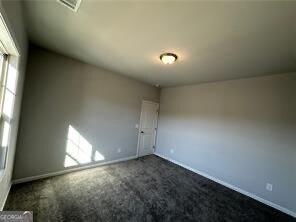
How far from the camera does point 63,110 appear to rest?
9.92 ft

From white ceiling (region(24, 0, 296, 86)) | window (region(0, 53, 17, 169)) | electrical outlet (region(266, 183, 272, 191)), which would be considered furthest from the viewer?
electrical outlet (region(266, 183, 272, 191))

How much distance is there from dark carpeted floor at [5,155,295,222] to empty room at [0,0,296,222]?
2 cm

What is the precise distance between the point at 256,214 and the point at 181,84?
11.3ft

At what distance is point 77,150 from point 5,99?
1941 mm

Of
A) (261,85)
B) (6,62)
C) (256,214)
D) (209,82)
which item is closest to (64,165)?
(6,62)

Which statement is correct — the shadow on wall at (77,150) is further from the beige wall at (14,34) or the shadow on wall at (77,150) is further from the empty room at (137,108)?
the beige wall at (14,34)

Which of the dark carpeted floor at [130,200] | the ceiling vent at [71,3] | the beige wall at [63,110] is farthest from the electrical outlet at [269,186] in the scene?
the ceiling vent at [71,3]

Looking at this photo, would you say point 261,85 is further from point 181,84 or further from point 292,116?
point 181,84

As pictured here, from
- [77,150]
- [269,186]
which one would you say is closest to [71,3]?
[77,150]

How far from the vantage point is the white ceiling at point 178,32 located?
4.82ft

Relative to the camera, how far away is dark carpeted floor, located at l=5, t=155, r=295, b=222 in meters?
2.05

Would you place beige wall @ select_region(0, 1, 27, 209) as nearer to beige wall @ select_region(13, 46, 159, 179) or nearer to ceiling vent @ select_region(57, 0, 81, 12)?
ceiling vent @ select_region(57, 0, 81, 12)

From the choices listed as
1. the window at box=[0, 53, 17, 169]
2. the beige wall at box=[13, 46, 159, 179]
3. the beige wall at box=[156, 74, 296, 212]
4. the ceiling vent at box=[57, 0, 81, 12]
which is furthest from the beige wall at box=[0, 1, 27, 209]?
the beige wall at box=[156, 74, 296, 212]

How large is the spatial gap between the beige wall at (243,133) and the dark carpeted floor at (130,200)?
0.43 metres
